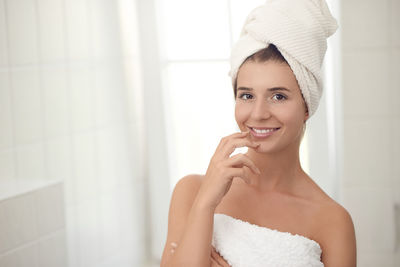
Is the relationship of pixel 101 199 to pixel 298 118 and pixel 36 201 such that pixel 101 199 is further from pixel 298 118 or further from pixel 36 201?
pixel 298 118

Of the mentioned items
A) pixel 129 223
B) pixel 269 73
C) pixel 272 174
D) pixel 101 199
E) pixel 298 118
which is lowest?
pixel 129 223

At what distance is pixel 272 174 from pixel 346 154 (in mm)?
874

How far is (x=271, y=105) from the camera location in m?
1.48

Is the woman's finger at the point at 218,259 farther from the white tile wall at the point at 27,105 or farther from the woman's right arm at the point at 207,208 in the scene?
the white tile wall at the point at 27,105

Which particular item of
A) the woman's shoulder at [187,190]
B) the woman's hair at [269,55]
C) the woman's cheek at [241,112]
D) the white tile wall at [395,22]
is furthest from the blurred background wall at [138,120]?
the woman's hair at [269,55]

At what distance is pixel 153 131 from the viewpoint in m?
2.94

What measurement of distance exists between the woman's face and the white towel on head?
0.03m

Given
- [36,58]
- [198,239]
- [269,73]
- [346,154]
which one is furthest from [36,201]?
[346,154]

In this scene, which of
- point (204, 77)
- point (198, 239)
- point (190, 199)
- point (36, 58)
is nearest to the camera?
point (198, 239)

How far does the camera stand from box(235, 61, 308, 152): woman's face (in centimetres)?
147

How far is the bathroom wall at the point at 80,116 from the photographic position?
2.05 meters

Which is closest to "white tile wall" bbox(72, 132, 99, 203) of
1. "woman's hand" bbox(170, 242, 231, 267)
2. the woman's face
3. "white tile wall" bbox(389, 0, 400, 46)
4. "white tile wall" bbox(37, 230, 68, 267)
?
"white tile wall" bbox(37, 230, 68, 267)

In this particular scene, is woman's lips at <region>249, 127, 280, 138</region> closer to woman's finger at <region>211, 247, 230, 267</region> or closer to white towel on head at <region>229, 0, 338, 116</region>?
white towel on head at <region>229, 0, 338, 116</region>

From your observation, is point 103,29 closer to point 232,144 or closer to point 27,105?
point 27,105
